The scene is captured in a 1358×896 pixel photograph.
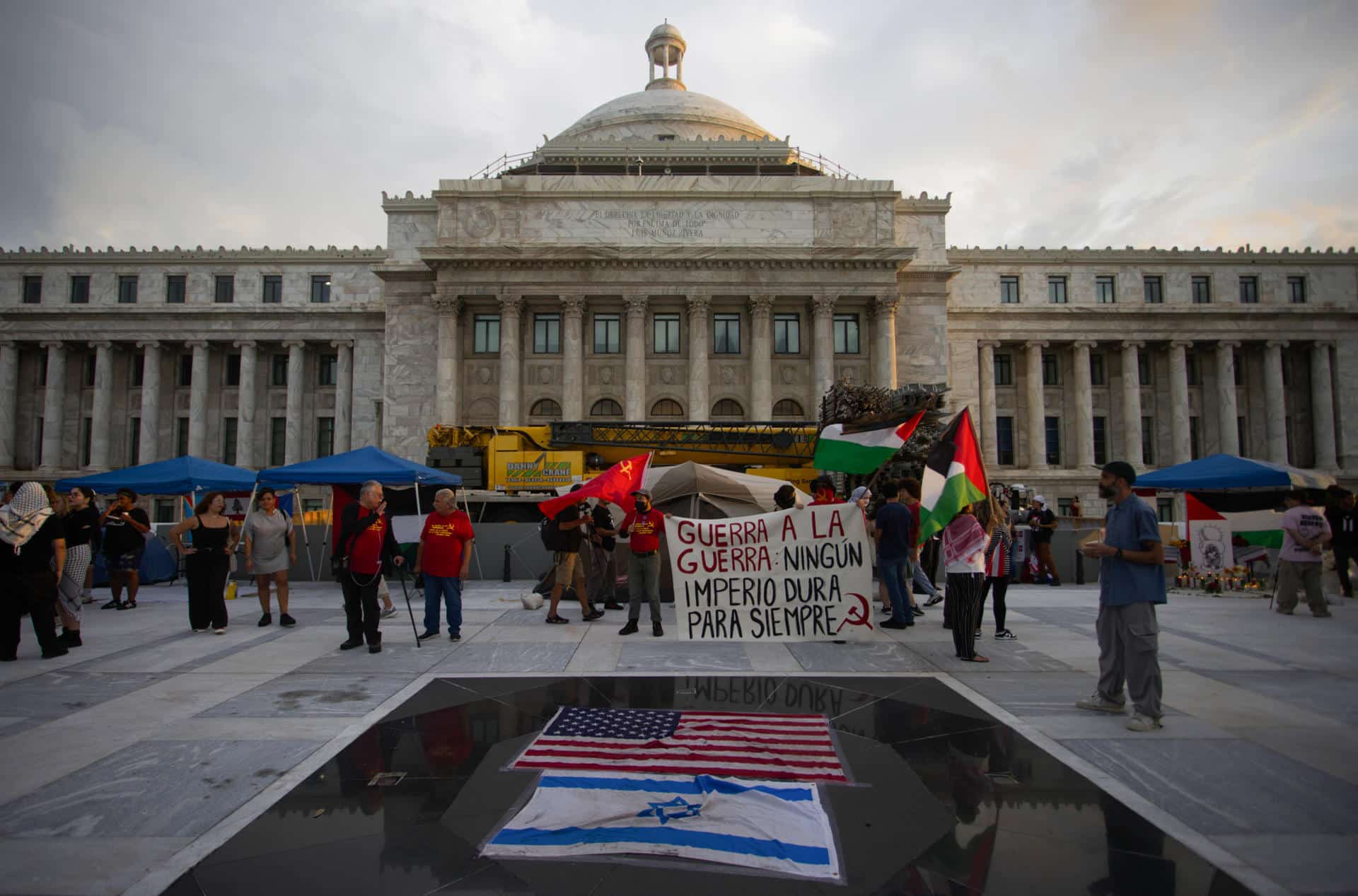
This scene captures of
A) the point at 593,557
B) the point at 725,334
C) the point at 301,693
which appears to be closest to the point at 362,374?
the point at 725,334

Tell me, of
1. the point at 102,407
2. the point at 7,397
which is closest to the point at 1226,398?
the point at 102,407

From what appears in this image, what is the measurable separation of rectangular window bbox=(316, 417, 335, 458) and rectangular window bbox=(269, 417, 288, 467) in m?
2.20

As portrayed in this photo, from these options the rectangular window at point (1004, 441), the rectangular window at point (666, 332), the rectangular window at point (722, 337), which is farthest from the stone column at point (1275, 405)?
the rectangular window at point (666, 332)

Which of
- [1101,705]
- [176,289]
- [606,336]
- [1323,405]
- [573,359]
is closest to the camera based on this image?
[1101,705]

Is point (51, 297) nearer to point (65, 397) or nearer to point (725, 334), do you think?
point (65, 397)

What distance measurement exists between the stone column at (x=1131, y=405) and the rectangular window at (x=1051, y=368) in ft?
12.0

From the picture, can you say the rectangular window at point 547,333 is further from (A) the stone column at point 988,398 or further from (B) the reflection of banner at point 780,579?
(B) the reflection of banner at point 780,579

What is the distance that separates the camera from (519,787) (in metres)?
4.89

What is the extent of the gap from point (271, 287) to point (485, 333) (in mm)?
16726

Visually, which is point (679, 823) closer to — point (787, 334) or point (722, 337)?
point (722, 337)

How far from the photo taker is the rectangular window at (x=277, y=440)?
159ft

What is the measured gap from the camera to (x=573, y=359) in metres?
39.7

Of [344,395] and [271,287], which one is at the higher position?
[271,287]

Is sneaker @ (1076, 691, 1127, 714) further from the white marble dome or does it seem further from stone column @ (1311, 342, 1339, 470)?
stone column @ (1311, 342, 1339, 470)
